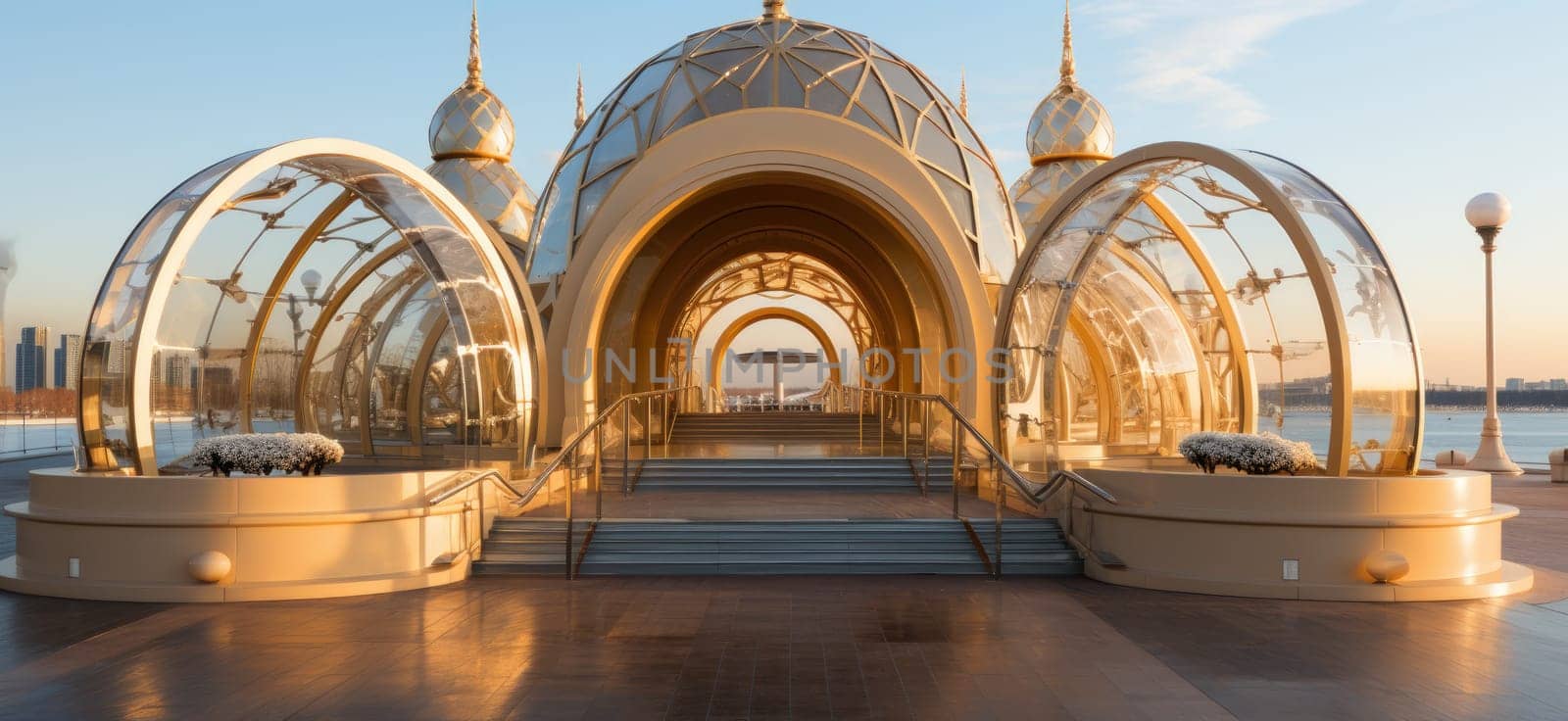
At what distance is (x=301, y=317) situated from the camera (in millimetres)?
15266

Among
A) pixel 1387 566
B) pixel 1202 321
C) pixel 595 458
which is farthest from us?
pixel 1202 321

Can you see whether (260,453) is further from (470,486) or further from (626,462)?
(626,462)

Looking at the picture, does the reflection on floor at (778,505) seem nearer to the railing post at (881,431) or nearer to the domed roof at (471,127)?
the railing post at (881,431)

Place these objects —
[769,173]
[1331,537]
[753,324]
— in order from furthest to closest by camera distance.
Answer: [753,324]
[769,173]
[1331,537]

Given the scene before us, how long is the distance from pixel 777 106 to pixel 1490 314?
1374 cm

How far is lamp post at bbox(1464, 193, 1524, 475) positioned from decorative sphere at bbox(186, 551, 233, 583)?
66.0ft

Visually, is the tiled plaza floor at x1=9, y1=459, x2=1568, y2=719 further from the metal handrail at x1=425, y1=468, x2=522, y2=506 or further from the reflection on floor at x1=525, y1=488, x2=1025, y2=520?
the reflection on floor at x1=525, y1=488, x2=1025, y2=520

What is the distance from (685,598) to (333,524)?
2736 millimetres

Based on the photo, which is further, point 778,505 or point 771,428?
point 771,428

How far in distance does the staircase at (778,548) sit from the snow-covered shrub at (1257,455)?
1468 millimetres

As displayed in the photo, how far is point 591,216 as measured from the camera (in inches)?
695

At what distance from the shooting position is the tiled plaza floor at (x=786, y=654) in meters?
5.93

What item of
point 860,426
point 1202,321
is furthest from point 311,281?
point 1202,321

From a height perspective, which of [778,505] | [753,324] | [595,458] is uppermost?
[753,324]
